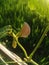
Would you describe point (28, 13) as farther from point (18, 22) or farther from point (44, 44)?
point (44, 44)

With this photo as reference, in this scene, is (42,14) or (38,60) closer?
(38,60)

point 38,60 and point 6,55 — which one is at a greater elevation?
point 6,55

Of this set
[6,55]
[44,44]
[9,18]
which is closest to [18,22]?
[9,18]

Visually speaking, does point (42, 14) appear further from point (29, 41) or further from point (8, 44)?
point (8, 44)

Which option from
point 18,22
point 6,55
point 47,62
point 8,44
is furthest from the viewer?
point 18,22

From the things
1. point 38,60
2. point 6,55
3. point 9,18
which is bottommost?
point 38,60

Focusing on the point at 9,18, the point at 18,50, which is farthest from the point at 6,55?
the point at 9,18

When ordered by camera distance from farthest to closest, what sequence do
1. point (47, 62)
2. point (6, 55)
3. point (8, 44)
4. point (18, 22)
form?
point (18, 22) < point (8, 44) < point (47, 62) < point (6, 55)
